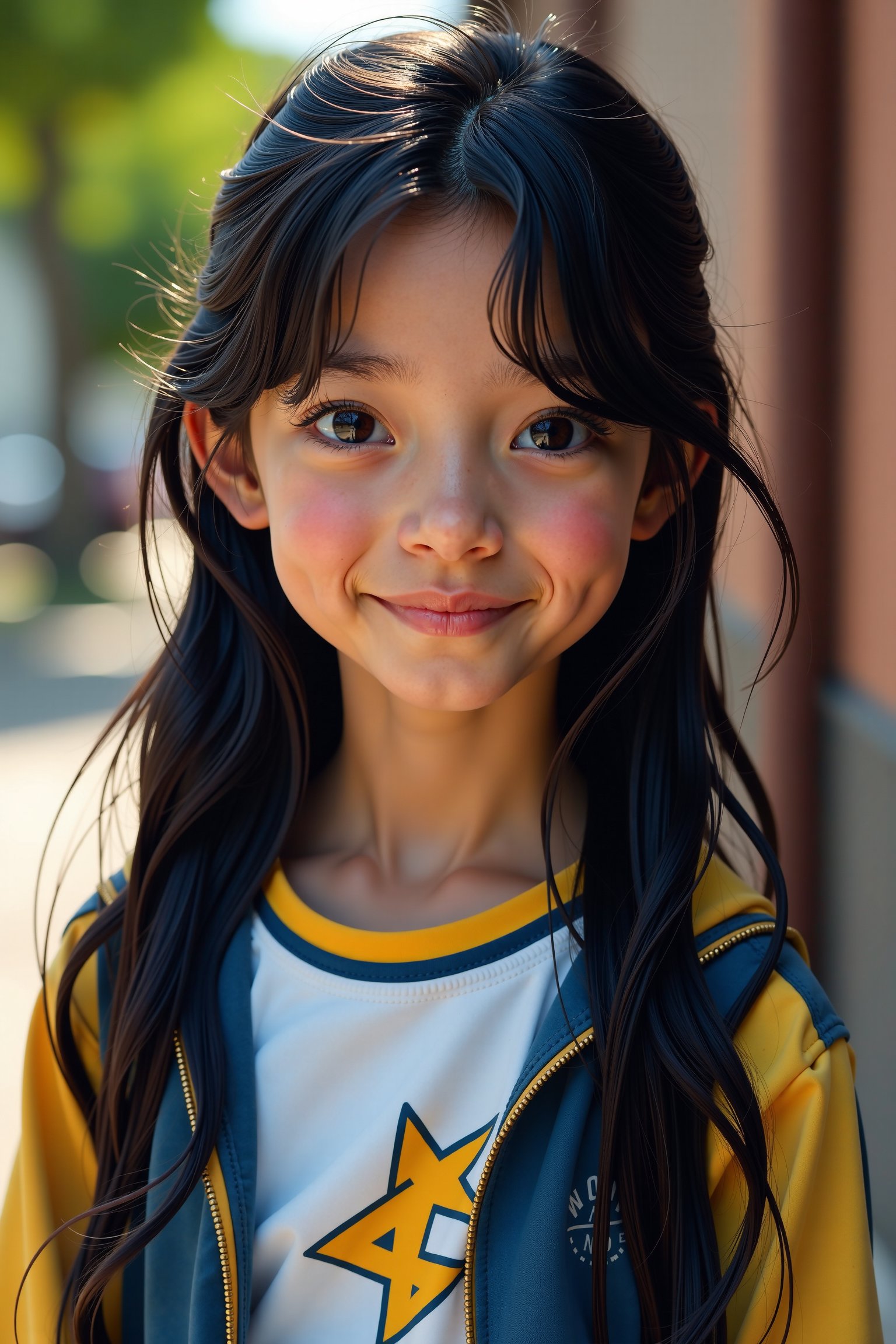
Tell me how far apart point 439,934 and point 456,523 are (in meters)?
0.47

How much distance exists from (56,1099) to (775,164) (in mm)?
2229

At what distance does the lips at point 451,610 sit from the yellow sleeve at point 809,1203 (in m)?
0.50

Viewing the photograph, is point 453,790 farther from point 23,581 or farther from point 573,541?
point 23,581

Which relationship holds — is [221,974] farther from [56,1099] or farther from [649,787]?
[649,787]

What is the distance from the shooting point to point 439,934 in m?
1.41

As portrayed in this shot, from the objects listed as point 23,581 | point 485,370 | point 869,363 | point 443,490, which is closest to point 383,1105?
point 443,490

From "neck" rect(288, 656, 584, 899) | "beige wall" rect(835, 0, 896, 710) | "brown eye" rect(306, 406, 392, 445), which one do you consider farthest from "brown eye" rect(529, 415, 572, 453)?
"beige wall" rect(835, 0, 896, 710)

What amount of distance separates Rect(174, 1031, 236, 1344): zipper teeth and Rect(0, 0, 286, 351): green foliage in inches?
385

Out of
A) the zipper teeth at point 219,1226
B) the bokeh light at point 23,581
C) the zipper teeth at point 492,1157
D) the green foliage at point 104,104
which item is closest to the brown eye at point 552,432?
the zipper teeth at point 492,1157

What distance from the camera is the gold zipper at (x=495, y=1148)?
4.10 feet

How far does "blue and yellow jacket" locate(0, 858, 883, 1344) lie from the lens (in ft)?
3.94

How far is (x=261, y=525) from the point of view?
4.99ft

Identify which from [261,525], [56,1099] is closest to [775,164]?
[261,525]

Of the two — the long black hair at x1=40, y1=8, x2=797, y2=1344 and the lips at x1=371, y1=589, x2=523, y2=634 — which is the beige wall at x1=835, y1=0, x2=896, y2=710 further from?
the lips at x1=371, y1=589, x2=523, y2=634
